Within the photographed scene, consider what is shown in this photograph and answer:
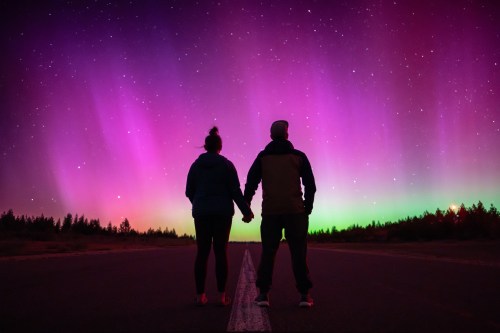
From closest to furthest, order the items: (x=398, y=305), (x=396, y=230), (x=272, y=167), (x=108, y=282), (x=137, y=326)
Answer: (x=137, y=326) → (x=398, y=305) → (x=272, y=167) → (x=108, y=282) → (x=396, y=230)

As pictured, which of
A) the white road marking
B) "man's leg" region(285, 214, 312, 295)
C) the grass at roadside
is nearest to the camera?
the white road marking

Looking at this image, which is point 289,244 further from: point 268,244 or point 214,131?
point 214,131

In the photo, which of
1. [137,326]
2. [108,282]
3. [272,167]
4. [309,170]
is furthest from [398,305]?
[108,282]

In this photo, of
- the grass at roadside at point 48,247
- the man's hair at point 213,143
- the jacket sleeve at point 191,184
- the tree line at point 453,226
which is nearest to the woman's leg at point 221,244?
the jacket sleeve at point 191,184

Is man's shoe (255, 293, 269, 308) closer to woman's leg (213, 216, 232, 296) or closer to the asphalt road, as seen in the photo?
the asphalt road

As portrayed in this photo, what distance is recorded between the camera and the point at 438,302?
506 centimetres

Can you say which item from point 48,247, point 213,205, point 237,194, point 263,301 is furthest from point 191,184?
point 48,247

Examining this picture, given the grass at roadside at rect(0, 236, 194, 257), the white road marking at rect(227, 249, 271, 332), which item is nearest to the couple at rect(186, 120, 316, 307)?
the white road marking at rect(227, 249, 271, 332)

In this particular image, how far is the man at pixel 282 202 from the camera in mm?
5023

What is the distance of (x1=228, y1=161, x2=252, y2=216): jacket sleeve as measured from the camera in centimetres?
523

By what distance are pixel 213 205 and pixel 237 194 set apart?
14.4 inches

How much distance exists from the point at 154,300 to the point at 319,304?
225 centimetres

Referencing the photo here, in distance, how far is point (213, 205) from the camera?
200 inches

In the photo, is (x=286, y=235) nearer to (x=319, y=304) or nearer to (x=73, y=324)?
(x=319, y=304)
